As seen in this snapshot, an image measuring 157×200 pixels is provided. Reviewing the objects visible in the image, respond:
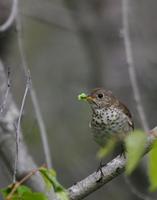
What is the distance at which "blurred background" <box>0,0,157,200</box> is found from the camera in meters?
8.89

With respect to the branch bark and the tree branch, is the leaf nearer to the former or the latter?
the tree branch

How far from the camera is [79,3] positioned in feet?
31.2

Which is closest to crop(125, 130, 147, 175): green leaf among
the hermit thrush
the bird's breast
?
the hermit thrush

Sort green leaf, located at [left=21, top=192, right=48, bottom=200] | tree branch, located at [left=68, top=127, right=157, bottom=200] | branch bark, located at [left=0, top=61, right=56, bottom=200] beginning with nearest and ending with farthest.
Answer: green leaf, located at [left=21, top=192, right=48, bottom=200] < tree branch, located at [left=68, top=127, right=157, bottom=200] < branch bark, located at [left=0, top=61, right=56, bottom=200]

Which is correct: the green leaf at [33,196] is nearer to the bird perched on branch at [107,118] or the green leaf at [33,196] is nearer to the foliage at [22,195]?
the foliage at [22,195]

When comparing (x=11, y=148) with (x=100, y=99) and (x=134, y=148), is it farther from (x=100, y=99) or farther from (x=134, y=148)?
(x=134, y=148)

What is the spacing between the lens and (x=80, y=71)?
11.0 m

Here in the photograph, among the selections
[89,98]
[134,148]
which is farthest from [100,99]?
[134,148]

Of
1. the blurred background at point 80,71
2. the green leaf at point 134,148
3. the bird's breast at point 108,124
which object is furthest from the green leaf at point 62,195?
the blurred background at point 80,71

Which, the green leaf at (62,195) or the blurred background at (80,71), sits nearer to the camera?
the green leaf at (62,195)

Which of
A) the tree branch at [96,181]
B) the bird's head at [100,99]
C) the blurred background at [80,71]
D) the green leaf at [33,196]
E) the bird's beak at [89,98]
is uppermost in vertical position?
the green leaf at [33,196]

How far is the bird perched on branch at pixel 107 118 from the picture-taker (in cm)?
521

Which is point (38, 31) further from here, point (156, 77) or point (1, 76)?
point (1, 76)

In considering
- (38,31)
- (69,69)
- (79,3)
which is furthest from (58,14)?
(38,31)
